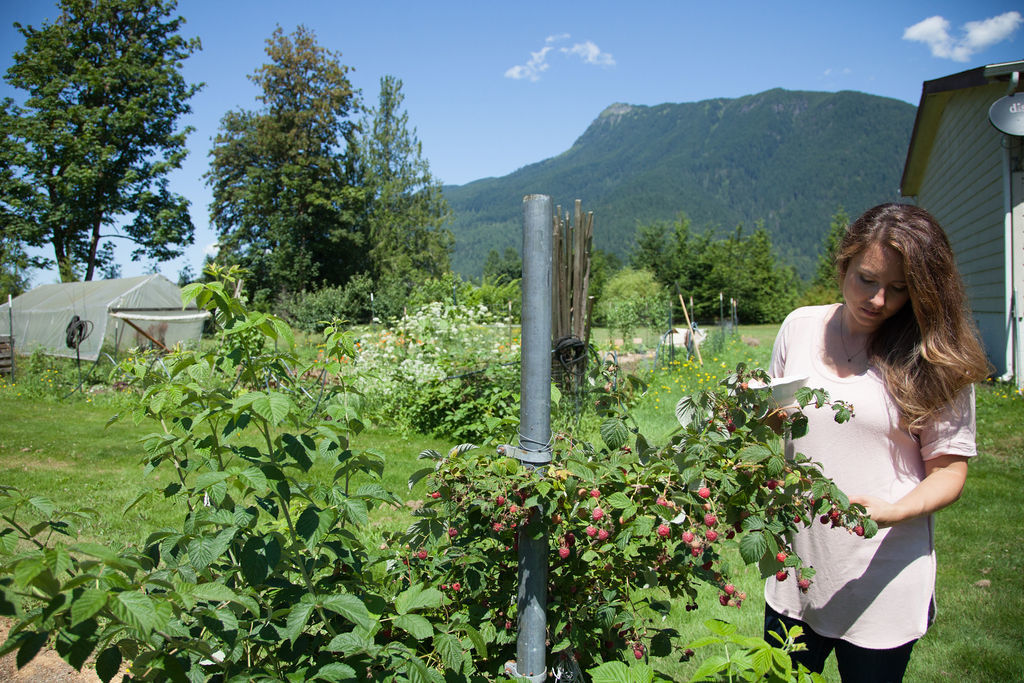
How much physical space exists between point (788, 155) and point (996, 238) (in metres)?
198

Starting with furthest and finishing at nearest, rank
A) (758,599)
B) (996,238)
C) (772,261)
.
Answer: (772,261)
(996,238)
(758,599)

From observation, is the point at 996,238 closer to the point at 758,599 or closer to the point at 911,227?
the point at 758,599

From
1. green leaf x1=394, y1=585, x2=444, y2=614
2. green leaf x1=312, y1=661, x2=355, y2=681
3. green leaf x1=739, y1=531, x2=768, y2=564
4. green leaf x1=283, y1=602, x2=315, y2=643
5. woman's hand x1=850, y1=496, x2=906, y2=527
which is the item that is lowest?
green leaf x1=312, y1=661, x2=355, y2=681

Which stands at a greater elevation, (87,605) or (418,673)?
(87,605)

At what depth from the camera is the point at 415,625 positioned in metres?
1.11

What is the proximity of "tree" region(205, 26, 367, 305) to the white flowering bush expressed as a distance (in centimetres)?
2383

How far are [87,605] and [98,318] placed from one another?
15682mm

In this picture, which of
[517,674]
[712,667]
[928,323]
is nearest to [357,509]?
[517,674]

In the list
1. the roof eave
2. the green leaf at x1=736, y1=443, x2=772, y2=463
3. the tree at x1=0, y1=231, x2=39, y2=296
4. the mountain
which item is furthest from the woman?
the mountain

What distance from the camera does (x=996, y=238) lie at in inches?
322

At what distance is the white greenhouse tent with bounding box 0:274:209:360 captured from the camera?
1349 cm

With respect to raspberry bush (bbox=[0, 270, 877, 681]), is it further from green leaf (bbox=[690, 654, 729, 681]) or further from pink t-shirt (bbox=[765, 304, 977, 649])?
pink t-shirt (bbox=[765, 304, 977, 649])

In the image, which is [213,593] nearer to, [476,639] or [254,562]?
[254,562]

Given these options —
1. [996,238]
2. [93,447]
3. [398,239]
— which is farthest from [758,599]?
[398,239]
